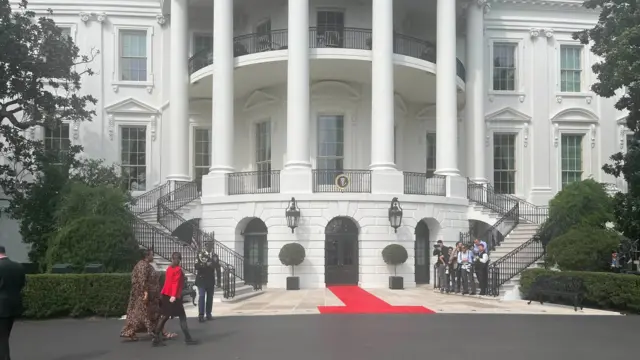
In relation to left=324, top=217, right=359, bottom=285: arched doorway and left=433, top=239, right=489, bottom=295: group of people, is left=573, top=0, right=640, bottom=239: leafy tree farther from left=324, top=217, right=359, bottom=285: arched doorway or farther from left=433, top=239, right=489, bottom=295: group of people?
left=324, top=217, right=359, bottom=285: arched doorway

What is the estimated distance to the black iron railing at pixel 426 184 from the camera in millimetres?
27797

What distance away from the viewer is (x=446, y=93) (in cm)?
2828

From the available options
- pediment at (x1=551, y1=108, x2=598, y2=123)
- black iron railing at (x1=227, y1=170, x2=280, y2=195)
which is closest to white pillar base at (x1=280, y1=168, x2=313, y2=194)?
black iron railing at (x1=227, y1=170, x2=280, y2=195)

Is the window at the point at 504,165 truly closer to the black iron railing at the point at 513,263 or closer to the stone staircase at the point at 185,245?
the black iron railing at the point at 513,263

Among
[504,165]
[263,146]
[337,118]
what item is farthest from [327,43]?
[504,165]

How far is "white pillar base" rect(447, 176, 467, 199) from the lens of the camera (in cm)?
2789

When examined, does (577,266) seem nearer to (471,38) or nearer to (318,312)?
(318,312)

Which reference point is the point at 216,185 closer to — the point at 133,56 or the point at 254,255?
the point at 254,255

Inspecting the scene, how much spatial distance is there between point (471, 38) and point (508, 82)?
477 cm

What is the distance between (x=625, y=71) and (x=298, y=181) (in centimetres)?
1151

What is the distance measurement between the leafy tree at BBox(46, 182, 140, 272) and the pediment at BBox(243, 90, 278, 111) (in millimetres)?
9039

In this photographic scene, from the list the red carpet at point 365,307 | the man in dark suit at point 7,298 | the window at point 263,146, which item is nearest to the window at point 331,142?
the window at point 263,146

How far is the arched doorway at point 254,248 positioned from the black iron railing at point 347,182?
8.92 ft

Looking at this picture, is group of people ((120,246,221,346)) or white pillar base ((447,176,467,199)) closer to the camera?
group of people ((120,246,221,346))
